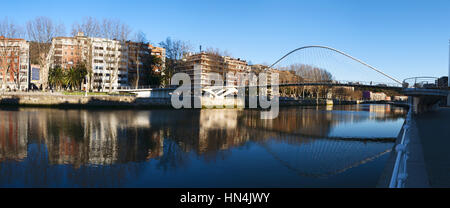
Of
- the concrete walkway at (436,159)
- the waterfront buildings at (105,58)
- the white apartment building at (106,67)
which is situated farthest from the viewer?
the white apartment building at (106,67)

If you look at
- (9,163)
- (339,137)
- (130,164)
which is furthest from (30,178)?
(339,137)

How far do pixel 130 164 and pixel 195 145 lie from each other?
11.7 feet

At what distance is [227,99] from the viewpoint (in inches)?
1620

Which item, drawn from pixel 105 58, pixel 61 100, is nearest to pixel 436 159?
pixel 61 100

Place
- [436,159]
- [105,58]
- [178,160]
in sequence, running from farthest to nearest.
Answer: [105,58]
[178,160]
[436,159]

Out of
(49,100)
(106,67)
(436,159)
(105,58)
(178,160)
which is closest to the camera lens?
(436,159)

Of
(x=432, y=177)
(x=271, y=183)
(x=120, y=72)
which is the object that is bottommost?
(x=271, y=183)

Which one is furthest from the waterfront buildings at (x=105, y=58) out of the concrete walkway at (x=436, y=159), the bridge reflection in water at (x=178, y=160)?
the concrete walkway at (x=436, y=159)

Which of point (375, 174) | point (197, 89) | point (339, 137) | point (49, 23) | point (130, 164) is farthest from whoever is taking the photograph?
point (197, 89)

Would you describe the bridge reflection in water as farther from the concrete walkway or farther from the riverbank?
the riverbank

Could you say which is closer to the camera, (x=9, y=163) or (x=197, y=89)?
(x=9, y=163)

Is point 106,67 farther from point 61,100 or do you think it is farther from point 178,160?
point 178,160

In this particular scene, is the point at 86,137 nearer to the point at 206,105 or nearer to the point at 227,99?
the point at 206,105

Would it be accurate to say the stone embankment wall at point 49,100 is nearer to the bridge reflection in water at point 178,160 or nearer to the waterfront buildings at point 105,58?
the waterfront buildings at point 105,58
